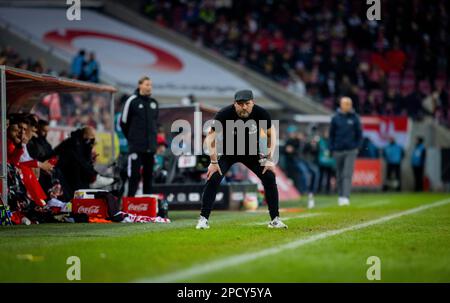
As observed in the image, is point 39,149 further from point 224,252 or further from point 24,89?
point 224,252

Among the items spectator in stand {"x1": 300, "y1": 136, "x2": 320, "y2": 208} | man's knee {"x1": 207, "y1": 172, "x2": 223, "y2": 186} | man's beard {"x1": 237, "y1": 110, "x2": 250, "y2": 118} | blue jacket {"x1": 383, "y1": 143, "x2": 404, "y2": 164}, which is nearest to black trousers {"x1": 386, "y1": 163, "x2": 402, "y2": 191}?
blue jacket {"x1": 383, "y1": 143, "x2": 404, "y2": 164}

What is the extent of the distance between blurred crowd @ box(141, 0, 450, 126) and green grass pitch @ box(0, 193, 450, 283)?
73.4 feet

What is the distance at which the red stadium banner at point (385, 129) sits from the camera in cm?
3125

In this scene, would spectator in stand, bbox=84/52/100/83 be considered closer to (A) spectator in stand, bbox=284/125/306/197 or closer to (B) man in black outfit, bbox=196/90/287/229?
(A) spectator in stand, bbox=284/125/306/197

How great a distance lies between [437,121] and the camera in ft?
110

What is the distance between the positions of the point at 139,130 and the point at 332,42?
2361 cm

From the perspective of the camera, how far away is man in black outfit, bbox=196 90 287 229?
11547 mm

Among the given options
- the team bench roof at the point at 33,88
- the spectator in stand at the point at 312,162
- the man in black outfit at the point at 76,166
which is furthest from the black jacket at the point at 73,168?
the spectator in stand at the point at 312,162

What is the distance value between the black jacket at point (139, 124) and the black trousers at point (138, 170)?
164 mm

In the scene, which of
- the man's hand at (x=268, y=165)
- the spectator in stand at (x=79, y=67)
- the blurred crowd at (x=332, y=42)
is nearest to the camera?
the man's hand at (x=268, y=165)

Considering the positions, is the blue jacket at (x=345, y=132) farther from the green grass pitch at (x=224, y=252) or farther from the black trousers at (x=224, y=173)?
the black trousers at (x=224, y=173)
